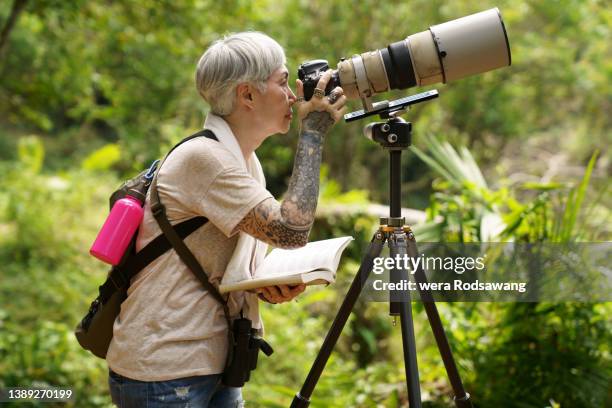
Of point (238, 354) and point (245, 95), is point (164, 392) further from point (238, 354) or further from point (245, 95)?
point (245, 95)

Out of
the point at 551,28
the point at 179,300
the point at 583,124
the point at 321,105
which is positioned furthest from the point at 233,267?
the point at 583,124

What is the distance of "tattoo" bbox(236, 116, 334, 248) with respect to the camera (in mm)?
1681

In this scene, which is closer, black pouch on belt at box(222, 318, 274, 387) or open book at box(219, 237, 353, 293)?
open book at box(219, 237, 353, 293)

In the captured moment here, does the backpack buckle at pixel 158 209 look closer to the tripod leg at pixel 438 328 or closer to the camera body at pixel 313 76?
the camera body at pixel 313 76

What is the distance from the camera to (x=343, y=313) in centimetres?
201

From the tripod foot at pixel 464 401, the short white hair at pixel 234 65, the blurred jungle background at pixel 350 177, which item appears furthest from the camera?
the blurred jungle background at pixel 350 177

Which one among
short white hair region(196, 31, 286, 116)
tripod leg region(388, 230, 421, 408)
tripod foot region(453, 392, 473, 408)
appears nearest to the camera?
short white hair region(196, 31, 286, 116)

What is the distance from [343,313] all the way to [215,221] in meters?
0.52

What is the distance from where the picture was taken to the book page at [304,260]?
1703 mm

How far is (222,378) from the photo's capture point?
183cm

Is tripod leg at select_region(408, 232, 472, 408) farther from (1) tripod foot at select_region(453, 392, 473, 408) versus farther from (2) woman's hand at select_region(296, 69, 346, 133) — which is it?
(2) woman's hand at select_region(296, 69, 346, 133)

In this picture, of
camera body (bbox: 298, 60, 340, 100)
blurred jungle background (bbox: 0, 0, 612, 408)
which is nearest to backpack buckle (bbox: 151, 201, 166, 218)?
camera body (bbox: 298, 60, 340, 100)

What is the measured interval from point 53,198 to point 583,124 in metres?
8.34

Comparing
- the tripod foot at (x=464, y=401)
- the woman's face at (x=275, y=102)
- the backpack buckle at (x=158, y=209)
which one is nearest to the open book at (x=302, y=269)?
the backpack buckle at (x=158, y=209)
